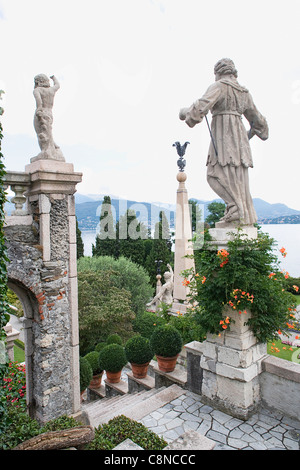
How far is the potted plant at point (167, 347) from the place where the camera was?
602cm

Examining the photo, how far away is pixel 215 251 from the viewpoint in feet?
15.8

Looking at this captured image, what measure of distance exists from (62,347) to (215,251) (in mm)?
3116

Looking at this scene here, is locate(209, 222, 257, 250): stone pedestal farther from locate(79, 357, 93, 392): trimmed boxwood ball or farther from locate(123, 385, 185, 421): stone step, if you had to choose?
locate(79, 357, 93, 392): trimmed boxwood ball

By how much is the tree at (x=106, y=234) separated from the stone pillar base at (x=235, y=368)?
1955 cm

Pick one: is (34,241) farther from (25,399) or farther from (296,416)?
(296,416)

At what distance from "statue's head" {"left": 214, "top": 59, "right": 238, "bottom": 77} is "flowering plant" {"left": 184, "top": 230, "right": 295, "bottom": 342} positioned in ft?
8.36

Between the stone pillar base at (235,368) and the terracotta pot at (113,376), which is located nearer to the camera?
the stone pillar base at (235,368)

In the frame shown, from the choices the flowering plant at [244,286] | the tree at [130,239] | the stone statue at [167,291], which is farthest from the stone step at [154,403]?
the tree at [130,239]

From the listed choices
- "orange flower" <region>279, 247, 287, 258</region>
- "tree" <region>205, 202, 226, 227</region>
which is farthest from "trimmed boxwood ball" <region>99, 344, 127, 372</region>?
"tree" <region>205, 202, 226, 227</region>

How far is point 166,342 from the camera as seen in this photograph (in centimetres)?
605

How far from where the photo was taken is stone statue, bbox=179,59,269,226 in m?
4.72

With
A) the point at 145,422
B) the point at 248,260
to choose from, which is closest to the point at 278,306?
the point at 248,260

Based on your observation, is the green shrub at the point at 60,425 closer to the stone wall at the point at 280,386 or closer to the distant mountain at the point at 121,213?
the stone wall at the point at 280,386

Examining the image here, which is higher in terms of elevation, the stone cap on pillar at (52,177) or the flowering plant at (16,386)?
the stone cap on pillar at (52,177)
